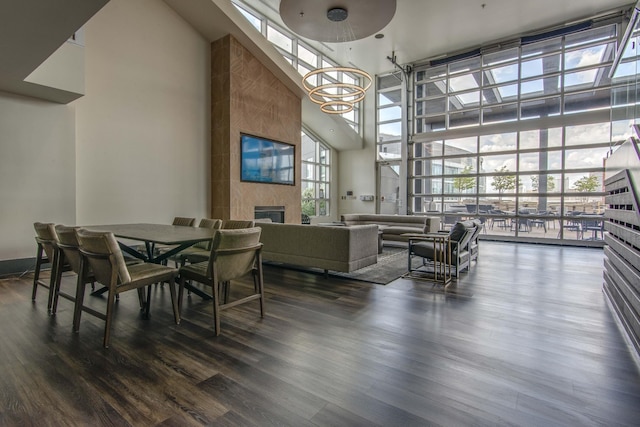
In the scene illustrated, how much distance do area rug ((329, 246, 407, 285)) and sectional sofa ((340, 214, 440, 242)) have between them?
1.11m

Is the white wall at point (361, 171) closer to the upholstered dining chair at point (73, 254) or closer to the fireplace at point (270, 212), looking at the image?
the fireplace at point (270, 212)

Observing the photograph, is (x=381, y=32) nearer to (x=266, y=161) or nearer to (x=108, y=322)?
(x=266, y=161)

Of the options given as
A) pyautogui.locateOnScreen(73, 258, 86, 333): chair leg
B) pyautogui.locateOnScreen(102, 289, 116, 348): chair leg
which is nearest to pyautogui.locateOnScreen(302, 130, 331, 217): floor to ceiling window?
pyautogui.locateOnScreen(73, 258, 86, 333): chair leg

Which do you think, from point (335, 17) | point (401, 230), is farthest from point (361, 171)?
point (335, 17)

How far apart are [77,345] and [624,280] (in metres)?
4.72

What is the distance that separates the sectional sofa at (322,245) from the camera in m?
4.42

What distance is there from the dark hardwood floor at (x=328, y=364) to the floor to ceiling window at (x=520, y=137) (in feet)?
20.2

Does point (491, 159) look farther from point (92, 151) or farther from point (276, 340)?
point (92, 151)

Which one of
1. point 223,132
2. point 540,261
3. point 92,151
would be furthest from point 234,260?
point 540,261

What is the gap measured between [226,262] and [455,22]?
8681mm

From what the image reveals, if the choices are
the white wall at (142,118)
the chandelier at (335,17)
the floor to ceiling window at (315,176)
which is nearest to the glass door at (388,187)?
the floor to ceiling window at (315,176)

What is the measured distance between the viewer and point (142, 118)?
20.7ft

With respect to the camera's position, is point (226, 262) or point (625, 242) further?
point (625, 242)

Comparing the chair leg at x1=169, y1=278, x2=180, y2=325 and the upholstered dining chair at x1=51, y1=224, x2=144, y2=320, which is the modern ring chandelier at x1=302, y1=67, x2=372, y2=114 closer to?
the chair leg at x1=169, y1=278, x2=180, y2=325
